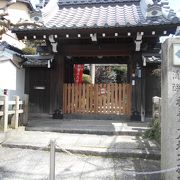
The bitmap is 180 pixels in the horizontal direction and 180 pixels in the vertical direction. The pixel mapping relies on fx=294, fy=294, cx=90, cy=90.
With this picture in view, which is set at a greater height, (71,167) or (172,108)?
(172,108)

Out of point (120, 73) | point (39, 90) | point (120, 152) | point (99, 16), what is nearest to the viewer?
point (120, 152)

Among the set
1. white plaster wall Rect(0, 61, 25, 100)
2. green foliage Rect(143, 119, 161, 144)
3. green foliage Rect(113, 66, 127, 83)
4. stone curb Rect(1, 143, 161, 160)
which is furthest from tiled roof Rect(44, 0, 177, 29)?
green foliage Rect(113, 66, 127, 83)

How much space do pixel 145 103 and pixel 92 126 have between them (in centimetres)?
269

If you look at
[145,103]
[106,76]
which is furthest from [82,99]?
[106,76]

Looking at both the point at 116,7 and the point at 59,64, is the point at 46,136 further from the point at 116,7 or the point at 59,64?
the point at 116,7

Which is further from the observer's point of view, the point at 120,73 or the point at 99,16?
the point at 120,73

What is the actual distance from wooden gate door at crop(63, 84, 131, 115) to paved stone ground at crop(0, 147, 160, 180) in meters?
4.95

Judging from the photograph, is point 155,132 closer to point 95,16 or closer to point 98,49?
point 98,49

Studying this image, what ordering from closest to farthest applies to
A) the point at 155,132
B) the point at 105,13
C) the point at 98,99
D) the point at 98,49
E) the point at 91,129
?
the point at 155,132 → the point at 91,129 → the point at 98,49 → the point at 98,99 → the point at 105,13

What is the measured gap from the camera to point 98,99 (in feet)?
37.6

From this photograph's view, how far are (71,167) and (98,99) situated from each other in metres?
5.79

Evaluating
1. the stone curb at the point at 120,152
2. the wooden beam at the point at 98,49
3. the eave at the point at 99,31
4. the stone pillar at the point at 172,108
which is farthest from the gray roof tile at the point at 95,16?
the stone pillar at the point at 172,108

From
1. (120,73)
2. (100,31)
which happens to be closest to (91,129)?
(100,31)

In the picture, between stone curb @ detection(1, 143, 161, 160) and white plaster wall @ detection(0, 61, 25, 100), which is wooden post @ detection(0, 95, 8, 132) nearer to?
white plaster wall @ detection(0, 61, 25, 100)
